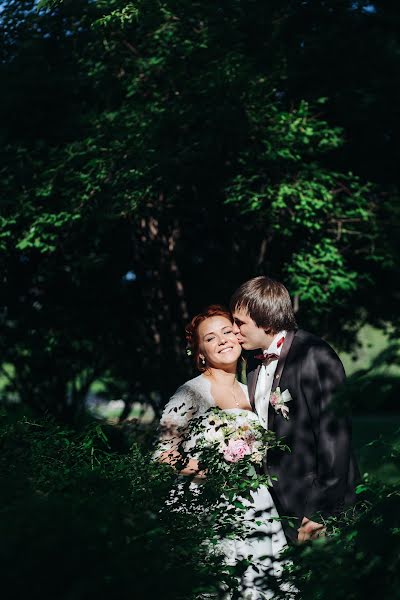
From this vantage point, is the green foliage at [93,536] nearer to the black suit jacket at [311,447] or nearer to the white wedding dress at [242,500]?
the white wedding dress at [242,500]

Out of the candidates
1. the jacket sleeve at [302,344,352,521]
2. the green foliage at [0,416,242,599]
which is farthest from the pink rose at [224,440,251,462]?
the green foliage at [0,416,242,599]

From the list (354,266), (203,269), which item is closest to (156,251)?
(203,269)

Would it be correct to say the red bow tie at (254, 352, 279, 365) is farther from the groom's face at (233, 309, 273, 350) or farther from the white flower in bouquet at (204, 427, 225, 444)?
the white flower in bouquet at (204, 427, 225, 444)

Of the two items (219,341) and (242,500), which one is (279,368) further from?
(242,500)

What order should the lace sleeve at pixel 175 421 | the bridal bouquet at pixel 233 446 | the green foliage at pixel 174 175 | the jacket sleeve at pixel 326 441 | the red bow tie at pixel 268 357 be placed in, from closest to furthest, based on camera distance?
the bridal bouquet at pixel 233 446 → the lace sleeve at pixel 175 421 → the jacket sleeve at pixel 326 441 → the red bow tie at pixel 268 357 → the green foliage at pixel 174 175

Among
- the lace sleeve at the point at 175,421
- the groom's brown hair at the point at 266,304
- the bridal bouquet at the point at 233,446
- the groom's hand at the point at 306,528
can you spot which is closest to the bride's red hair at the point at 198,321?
the groom's brown hair at the point at 266,304

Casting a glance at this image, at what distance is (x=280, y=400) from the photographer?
15.6 feet

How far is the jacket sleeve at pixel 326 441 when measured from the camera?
15.2ft

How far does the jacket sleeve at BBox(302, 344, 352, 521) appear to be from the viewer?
462 centimetres

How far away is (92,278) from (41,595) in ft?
36.6

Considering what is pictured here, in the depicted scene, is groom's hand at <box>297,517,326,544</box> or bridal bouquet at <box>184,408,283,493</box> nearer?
bridal bouquet at <box>184,408,283,493</box>

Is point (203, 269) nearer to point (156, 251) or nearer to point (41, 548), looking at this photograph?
point (156, 251)

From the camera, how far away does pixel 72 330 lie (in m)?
13.5

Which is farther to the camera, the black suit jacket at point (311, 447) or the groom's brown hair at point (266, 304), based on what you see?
the groom's brown hair at point (266, 304)
